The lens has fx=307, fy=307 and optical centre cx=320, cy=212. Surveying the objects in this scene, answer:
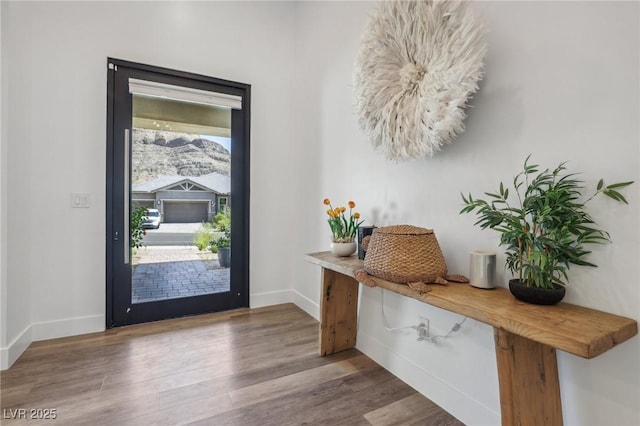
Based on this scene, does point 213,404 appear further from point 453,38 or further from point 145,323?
point 453,38

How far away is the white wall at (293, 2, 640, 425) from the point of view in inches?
37.9

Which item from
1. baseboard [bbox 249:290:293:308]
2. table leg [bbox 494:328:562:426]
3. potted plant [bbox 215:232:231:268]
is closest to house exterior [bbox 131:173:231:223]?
potted plant [bbox 215:232:231:268]

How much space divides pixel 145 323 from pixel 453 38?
2.85 m

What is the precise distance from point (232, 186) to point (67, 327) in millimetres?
1631

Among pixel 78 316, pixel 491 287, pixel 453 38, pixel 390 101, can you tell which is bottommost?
pixel 78 316

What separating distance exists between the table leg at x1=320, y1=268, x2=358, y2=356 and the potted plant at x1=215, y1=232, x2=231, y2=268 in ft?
4.18

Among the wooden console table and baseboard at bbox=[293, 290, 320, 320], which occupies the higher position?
the wooden console table

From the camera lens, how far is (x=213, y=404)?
1526mm

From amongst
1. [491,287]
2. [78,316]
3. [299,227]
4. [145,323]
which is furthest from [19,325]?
[491,287]

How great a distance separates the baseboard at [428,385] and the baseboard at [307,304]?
64 cm

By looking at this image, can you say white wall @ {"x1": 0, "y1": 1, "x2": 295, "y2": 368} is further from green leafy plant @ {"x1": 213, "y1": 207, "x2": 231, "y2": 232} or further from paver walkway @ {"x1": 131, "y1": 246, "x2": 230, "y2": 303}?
green leafy plant @ {"x1": 213, "y1": 207, "x2": 231, "y2": 232}

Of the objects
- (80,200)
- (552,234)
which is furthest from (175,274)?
(552,234)

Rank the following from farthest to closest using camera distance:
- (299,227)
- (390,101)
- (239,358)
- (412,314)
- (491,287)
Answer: (299,227) < (239,358) < (412,314) < (390,101) < (491,287)

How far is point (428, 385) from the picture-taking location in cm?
160
